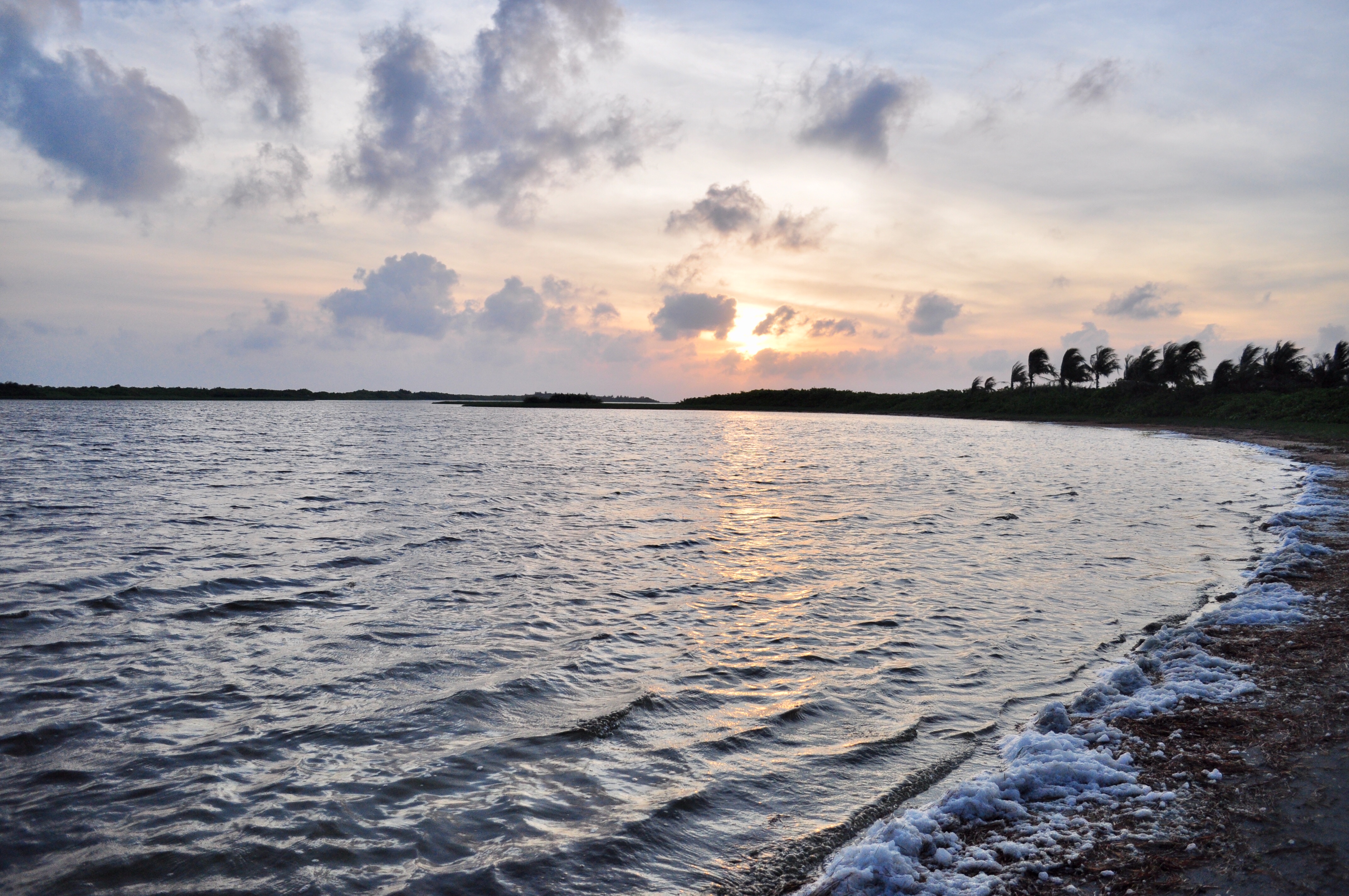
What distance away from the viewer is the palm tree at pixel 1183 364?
95.2m

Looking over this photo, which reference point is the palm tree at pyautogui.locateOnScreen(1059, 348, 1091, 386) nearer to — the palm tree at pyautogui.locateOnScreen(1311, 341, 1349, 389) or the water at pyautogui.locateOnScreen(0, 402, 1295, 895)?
the palm tree at pyautogui.locateOnScreen(1311, 341, 1349, 389)

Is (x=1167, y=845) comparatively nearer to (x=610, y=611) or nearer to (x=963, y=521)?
(x=610, y=611)

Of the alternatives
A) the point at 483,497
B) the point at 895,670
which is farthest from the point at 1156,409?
the point at 895,670

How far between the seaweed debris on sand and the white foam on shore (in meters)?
0.01

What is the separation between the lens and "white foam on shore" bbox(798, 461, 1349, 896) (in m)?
4.55

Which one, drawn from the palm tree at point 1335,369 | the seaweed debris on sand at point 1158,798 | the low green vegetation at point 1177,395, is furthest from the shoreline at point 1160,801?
the palm tree at point 1335,369

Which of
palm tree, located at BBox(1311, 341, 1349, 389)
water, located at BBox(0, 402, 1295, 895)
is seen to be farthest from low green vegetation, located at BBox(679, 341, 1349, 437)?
water, located at BBox(0, 402, 1295, 895)

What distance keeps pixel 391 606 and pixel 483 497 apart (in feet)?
49.7

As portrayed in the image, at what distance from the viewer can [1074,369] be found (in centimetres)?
12175

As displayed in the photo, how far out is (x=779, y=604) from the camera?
12695mm

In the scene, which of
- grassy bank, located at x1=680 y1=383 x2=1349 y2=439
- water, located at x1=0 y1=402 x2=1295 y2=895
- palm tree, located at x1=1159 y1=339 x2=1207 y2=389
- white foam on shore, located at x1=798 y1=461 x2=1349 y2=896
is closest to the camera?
white foam on shore, located at x1=798 y1=461 x2=1349 y2=896

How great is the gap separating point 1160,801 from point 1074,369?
443ft

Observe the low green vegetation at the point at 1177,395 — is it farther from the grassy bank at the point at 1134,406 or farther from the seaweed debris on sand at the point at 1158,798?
the seaweed debris on sand at the point at 1158,798

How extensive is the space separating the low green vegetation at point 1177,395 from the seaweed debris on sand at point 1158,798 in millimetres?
60658
